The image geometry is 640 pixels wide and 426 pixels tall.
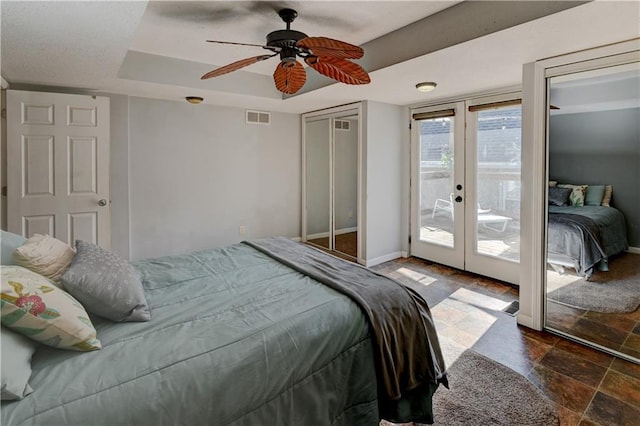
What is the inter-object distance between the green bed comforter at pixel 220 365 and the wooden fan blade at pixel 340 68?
132 centimetres

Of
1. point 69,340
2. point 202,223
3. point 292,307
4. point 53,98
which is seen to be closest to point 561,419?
point 292,307

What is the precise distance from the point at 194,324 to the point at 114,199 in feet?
10.4

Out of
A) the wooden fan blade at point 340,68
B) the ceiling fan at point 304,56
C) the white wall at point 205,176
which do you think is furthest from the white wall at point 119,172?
the wooden fan blade at point 340,68

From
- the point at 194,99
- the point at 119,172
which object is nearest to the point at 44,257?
the point at 119,172

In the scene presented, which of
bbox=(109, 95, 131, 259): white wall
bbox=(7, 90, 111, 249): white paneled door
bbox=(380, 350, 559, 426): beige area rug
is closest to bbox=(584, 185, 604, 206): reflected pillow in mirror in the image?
bbox=(380, 350, 559, 426): beige area rug

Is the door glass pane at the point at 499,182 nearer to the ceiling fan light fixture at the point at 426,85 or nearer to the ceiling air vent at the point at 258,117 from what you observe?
the ceiling fan light fixture at the point at 426,85

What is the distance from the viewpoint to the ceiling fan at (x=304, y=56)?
73.2 inches

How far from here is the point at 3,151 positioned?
10.6 feet

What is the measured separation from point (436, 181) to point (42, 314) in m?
4.16

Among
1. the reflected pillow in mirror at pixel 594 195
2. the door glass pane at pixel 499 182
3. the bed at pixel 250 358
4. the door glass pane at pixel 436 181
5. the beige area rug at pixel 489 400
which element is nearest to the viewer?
the bed at pixel 250 358

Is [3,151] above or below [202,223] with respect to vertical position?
above

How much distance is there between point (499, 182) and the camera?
3.75 meters

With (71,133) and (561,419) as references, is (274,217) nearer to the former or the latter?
(71,133)

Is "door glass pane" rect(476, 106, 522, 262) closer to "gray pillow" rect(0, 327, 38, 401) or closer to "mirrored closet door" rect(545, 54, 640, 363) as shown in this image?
"mirrored closet door" rect(545, 54, 640, 363)
